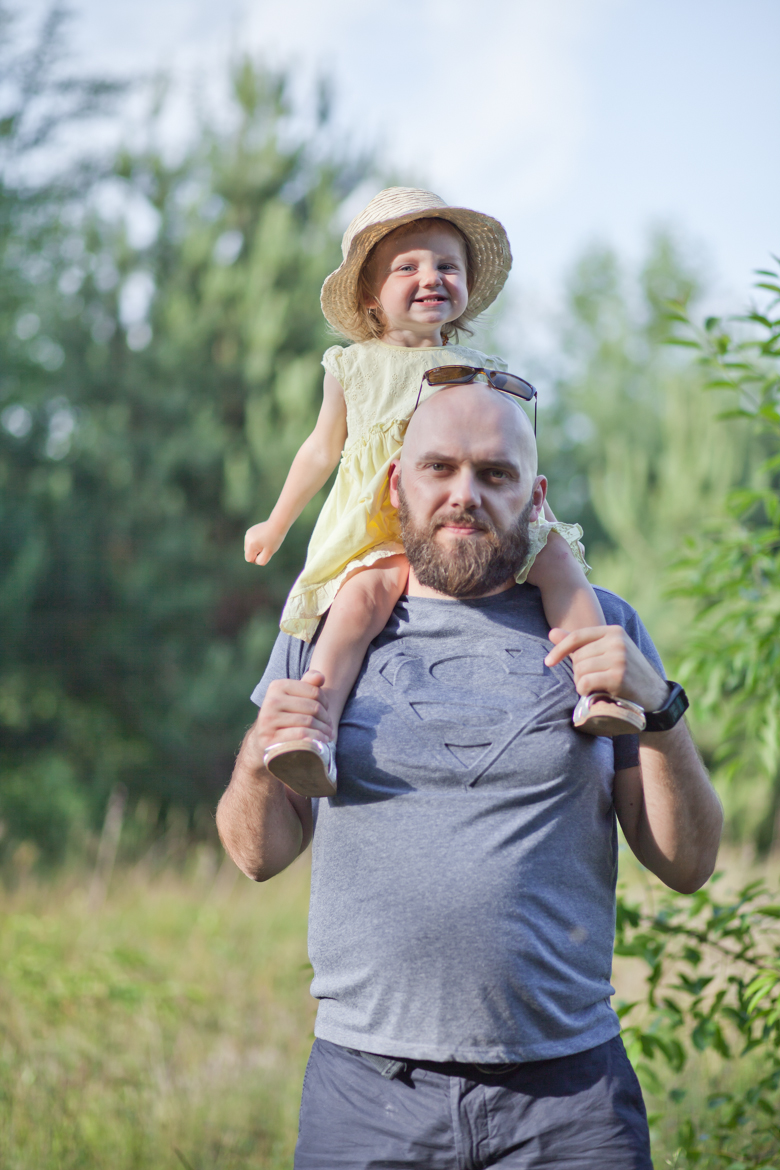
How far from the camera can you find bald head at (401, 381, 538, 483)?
1899 millimetres

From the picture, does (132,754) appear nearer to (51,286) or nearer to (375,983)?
(51,286)

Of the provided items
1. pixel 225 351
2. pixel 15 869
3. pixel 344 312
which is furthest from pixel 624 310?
pixel 344 312

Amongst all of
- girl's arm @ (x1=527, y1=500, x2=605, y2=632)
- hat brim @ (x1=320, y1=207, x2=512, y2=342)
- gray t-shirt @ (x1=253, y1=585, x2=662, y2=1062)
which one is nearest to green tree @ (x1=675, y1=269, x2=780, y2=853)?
hat brim @ (x1=320, y1=207, x2=512, y2=342)

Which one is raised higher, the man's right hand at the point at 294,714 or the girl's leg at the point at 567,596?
the girl's leg at the point at 567,596

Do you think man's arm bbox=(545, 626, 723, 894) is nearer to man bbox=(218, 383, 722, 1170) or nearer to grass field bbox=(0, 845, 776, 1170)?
man bbox=(218, 383, 722, 1170)

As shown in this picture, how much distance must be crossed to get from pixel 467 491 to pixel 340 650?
15.4 inches

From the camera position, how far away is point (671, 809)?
5.79ft

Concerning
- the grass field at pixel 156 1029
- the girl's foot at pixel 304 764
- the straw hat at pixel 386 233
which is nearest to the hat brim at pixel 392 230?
the straw hat at pixel 386 233

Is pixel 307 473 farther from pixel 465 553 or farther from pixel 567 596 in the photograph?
pixel 567 596

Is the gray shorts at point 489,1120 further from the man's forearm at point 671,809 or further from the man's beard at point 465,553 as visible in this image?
the man's beard at point 465,553

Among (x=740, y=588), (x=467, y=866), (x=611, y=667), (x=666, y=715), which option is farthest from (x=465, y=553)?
(x=740, y=588)

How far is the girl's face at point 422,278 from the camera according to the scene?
7.36 feet

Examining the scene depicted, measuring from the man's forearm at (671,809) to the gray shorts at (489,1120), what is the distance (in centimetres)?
37

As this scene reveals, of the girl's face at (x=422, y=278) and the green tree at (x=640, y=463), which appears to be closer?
the girl's face at (x=422, y=278)
